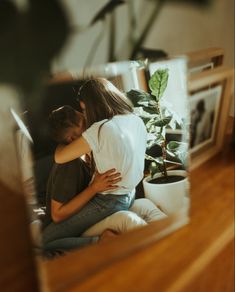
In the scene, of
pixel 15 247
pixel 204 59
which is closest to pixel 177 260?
pixel 15 247

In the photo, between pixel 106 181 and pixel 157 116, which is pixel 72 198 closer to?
pixel 106 181

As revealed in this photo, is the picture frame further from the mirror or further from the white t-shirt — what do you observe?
the white t-shirt

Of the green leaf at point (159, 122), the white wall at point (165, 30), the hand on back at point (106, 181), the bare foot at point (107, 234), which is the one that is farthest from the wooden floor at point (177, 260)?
the white wall at point (165, 30)

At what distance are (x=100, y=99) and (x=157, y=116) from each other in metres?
0.16

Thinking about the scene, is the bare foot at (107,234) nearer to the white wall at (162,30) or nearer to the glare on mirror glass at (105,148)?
the glare on mirror glass at (105,148)

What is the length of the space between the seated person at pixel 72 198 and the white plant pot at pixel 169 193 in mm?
44

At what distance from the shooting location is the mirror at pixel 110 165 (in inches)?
26.3

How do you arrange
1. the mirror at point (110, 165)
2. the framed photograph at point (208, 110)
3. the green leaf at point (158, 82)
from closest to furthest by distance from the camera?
the mirror at point (110, 165) < the green leaf at point (158, 82) < the framed photograph at point (208, 110)

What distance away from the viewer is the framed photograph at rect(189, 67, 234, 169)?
3.11ft

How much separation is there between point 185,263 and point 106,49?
2.02ft

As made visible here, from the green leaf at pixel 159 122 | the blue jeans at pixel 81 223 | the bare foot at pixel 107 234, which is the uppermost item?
the green leaf at pixel 159 122

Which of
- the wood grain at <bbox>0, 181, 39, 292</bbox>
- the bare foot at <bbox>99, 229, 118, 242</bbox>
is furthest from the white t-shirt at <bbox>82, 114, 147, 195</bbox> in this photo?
the wood grain at <bbox>0, 181, 39, 292</bbox>

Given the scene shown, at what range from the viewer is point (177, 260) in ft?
2.91

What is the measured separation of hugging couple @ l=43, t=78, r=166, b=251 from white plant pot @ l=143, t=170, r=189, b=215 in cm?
3
